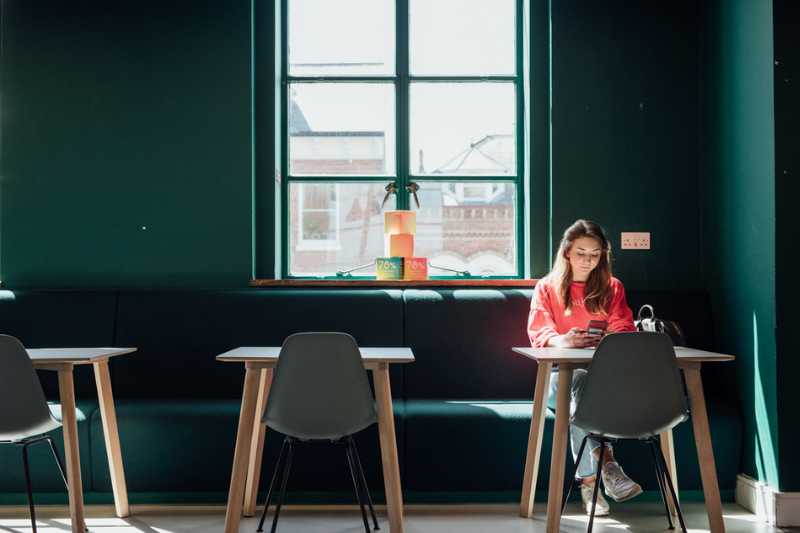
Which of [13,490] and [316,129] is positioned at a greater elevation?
[316,129]

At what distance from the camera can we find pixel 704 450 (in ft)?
7.18

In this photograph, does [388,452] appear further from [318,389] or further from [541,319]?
[541,319]

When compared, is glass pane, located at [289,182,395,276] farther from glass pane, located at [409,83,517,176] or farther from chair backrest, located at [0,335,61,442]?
chair backrest, located at [0,335,61,442]

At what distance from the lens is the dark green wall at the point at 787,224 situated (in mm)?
2455

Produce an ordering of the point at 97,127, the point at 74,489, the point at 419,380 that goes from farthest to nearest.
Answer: the point at 97,127 → the point at 419,380 → the point at 74,489

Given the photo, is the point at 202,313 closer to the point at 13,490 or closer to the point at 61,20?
the point at 13,490

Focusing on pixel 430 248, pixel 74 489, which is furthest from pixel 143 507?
pixel 430 248

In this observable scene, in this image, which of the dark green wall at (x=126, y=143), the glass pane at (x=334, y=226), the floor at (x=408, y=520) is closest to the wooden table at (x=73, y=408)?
the floor at (x=408, y=520)

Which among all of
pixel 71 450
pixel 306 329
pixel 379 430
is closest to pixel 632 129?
pixel 306 329

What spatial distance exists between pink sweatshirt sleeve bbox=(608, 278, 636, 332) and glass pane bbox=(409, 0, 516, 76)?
1.60 m

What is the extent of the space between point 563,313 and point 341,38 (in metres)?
2.21

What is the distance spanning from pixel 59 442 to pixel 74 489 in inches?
18.2

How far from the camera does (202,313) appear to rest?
3072mm

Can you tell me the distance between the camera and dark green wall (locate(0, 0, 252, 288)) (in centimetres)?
331
